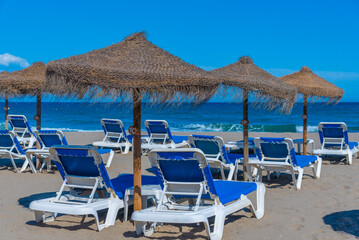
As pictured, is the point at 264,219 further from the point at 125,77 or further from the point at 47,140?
the point at 47,140

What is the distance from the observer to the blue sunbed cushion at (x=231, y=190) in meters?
4.35

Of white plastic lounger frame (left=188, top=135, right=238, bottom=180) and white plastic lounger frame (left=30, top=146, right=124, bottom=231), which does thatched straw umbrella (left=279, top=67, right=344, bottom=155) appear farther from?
white plastic lounger frame (left=30, top=146, right=124, bottom=231)

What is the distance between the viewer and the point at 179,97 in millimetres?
4254

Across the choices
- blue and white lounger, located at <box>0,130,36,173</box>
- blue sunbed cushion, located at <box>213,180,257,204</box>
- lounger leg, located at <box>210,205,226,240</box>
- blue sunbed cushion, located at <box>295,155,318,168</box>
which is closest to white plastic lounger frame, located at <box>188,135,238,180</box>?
blue sunbed cushion, located at <box>295,155,318,168</box>

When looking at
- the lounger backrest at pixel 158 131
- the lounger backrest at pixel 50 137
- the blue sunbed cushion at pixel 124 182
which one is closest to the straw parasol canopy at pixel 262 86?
the blue sunbed cushion at pixel 124 182

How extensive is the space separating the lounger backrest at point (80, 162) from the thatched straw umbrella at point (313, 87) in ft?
17.5

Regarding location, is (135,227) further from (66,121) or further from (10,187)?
(66,121)

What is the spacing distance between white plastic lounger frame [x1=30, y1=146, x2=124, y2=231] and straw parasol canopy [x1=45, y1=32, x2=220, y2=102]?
65 cm

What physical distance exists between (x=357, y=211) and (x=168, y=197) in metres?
2.24

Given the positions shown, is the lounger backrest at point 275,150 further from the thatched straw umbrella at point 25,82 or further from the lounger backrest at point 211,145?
the thatched straw umbrella at point 25,82

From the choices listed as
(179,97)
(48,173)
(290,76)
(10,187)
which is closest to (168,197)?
(179,97)

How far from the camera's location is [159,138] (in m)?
10.5

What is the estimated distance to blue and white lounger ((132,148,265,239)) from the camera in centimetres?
392

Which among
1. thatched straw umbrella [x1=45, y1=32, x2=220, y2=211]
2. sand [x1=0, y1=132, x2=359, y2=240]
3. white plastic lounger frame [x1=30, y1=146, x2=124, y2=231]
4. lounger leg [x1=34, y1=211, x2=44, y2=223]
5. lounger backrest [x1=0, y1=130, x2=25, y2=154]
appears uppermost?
thatched straw umbrella [x1=45, y1=32, x2=220, y2=211]
